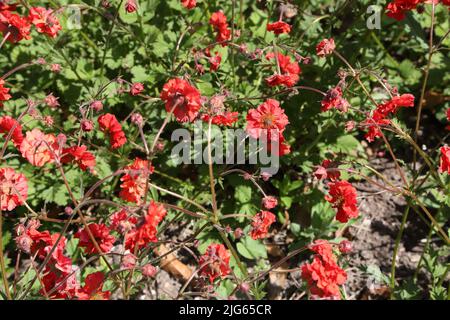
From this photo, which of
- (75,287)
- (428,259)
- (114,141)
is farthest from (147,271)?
(428,259)

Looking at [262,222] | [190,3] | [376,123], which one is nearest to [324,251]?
[262,222]

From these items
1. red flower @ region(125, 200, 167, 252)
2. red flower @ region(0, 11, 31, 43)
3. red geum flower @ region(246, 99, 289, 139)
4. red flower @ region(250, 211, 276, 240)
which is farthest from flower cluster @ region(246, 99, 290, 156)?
red flower @ region(0, 11, 31, 43)

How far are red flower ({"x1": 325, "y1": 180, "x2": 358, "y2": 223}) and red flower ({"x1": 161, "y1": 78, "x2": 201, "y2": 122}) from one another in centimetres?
78

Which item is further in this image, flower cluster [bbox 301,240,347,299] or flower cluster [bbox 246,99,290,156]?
flower cluster [bbox 246,99,290,156]

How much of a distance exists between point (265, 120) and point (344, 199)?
522 mm

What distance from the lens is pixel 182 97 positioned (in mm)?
2287

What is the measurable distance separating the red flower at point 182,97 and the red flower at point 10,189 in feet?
2.37

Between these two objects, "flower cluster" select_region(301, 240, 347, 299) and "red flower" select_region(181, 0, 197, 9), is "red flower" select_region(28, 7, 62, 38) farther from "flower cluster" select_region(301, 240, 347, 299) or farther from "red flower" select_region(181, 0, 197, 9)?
"flower cluster" select_region(301, 240, 347, 299)

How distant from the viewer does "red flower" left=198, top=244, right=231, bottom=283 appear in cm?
227

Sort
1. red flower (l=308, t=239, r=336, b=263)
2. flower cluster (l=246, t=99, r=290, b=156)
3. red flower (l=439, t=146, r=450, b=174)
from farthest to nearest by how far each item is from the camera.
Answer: flower cluster (l=246, t=99, r=290, b=156), red flower (l=439, t=146, r=450, b=174), red flower (l=308, t=239, r=336, b=263)

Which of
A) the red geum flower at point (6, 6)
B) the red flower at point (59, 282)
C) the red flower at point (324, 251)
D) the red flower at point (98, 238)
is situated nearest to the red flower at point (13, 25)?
the red geum flower at point (6, 6)

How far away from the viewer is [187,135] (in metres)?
3.28

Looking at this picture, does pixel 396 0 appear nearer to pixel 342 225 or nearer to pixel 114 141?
pixel 342 225

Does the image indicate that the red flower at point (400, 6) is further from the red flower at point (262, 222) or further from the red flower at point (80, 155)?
the red flower at point (80, 155)
